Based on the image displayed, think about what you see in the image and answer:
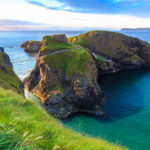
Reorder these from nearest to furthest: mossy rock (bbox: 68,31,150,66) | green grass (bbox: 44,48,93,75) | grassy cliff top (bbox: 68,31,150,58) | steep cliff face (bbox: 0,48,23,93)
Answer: steep cliff face (bbox: 0,48,23,93) < green grass (bbox: 44,48,93,75) < mossy rock (bbox: 68,31,150,66) < grassy cliff top (bbox: 68,31,150,58)

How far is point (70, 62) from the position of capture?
47.6m

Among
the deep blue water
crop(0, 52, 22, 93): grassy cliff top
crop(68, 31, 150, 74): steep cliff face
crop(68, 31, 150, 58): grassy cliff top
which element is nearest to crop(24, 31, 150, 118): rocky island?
the deep blue water

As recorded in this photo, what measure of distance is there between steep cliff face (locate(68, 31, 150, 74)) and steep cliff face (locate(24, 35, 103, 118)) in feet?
108

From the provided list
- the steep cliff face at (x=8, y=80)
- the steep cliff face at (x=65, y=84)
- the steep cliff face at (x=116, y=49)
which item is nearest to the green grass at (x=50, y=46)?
the steep cliff face at (x=65, y=84)

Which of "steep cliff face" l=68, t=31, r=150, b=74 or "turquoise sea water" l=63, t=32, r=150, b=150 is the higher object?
"steep cliff face" l=68, t=31, r=150, b=74

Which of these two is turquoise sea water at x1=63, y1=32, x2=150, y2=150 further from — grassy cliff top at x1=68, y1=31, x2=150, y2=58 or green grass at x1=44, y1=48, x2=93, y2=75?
grassy cliff top at x1=68, y1=31, x2=150, y2=58

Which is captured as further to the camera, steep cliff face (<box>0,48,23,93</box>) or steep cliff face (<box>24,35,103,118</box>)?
steep cliff face (<box>24,35,103,118</box>)

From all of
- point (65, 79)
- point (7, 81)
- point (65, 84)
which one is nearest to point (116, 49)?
point (65, 79)

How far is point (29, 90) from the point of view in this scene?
48781 millimetres

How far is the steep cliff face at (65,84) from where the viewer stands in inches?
1462

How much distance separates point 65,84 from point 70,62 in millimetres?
9770

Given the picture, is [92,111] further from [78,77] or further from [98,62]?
[98,62]

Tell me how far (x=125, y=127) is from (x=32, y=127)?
29.4 metres

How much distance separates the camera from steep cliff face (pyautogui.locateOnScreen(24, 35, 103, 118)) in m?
37.1
